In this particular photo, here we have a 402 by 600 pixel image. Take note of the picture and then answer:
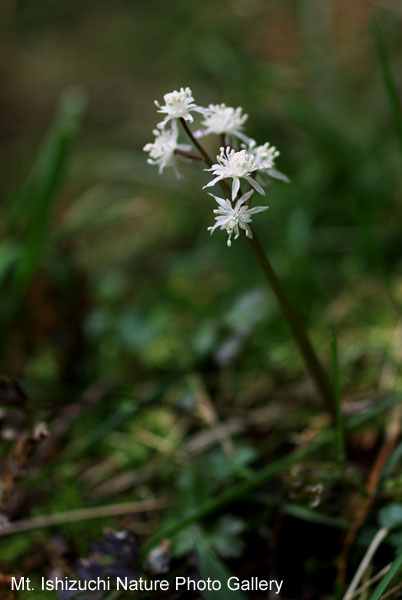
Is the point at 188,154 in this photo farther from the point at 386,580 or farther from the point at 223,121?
the point at 386,580

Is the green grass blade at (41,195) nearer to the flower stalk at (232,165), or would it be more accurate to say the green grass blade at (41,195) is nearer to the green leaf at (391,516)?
the flower stalk at (232,165)

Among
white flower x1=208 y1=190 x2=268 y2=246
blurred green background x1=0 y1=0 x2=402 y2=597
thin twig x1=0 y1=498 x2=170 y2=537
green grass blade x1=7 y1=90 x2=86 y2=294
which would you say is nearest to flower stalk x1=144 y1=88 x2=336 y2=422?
white flower x1=208 y1=190 x2=268 y2=246

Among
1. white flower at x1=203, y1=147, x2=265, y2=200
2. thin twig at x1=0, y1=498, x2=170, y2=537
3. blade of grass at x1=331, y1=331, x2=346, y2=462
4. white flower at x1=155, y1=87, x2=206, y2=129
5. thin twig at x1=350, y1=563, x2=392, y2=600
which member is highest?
white flower at x1=155, y1=87, x2=206, y2=129

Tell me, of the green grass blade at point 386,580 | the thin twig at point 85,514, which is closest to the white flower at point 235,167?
the green grass blade at point 386,580

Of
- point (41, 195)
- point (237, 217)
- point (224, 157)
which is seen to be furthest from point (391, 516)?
point (41, 195)

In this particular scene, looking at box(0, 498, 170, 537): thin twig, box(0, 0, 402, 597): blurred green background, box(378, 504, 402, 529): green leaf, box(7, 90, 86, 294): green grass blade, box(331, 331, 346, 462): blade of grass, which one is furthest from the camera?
box(7, 90, 86, 294): green grass blade

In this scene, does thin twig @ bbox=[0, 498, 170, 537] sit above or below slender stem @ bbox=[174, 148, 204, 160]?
below

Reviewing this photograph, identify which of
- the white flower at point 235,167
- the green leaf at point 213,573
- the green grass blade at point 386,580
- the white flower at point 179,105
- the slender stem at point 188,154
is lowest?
the green grass blade at point 386,580

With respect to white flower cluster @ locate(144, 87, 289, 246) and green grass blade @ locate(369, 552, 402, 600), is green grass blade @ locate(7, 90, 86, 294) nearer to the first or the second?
white flower cluster @ locate(144, 87, 289, 246)
